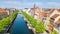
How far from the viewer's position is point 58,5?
115 inches

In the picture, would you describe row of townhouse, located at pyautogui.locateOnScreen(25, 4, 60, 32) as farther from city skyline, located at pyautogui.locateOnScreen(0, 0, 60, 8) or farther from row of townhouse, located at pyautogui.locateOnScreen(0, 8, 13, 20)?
row of townhouse, located at pyautogui.locateOnScreen(0, 8, 13, 20)

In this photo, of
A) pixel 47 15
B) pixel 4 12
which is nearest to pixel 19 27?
pixel 4 12

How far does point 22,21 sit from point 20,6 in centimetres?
30

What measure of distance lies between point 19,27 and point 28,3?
50 centimetres

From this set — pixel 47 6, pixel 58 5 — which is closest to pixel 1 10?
pixel 47 6

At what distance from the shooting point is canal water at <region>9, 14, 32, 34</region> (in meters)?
2.95

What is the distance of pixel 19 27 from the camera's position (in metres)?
2.97

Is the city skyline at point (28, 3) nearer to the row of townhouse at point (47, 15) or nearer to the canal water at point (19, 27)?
the row of townhouse at point (47, 15)

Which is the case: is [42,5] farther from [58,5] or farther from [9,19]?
[9,19]

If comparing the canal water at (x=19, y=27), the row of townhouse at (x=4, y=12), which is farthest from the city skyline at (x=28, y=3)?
the canal water at (x=19, y=27)

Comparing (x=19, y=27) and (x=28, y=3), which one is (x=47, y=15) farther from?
(x=19, y=27)

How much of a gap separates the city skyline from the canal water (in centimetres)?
22

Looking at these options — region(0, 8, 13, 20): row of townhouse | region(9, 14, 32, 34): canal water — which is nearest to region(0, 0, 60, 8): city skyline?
region(0, 8, 13, 20): row of townhouse

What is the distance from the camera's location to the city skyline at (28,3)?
9.55ft
